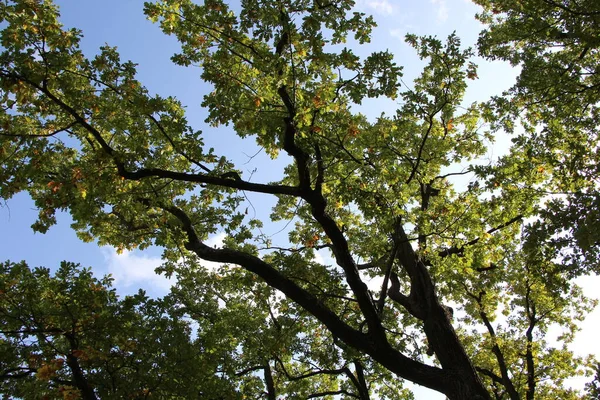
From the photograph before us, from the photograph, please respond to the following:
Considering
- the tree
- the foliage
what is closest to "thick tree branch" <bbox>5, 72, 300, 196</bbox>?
the tree

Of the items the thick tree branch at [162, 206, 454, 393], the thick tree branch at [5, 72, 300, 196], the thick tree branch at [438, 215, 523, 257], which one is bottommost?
the thick tree branch at [162, 206, 454, 393]

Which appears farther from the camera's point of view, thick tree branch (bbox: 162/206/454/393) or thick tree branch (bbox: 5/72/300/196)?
thick tree branch (bbox: 162/206/454/393)

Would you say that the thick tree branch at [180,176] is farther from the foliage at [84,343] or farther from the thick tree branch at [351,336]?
the foliage at [84,343]

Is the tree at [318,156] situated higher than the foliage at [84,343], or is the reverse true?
the tree at [318,156]

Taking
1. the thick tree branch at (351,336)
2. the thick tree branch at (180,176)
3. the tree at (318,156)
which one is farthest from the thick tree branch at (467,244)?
the thick tree branch at (180,176)

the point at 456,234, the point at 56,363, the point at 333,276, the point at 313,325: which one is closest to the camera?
the point at 56,363

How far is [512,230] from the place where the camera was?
942 centimetres

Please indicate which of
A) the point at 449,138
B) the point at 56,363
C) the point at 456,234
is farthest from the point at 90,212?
the point at 449,138

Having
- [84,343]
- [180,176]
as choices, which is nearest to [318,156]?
[180,176]

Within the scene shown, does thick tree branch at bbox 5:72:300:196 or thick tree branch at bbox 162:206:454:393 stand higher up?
thick tree branch at bbox 5:72:300:196

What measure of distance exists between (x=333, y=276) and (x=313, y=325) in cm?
300

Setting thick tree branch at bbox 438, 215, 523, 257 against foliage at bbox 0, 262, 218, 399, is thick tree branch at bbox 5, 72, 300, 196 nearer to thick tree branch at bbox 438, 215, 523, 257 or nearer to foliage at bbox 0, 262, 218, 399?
foliage at bbox 0, 262, 218, 399

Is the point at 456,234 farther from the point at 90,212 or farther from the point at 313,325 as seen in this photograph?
the point at 90,212

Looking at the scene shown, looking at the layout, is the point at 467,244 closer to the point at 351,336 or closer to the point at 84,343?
the point at 351,336
